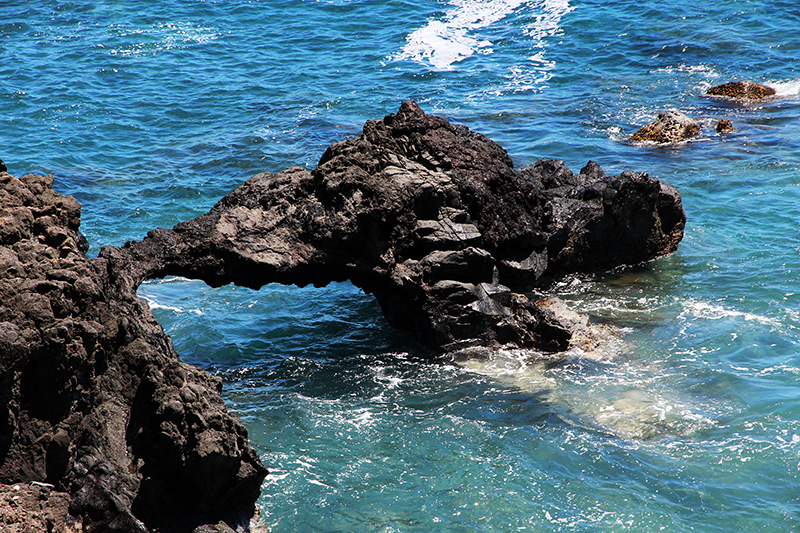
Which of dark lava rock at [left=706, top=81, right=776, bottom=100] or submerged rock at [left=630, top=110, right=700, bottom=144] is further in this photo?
dark lava rock at [left=706, top=81, right=776, bottom=100]

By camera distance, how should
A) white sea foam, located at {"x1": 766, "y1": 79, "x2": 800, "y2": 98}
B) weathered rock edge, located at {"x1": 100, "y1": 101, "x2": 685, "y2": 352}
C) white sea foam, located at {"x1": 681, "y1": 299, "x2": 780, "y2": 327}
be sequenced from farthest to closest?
white sea foam, located at {"x1": 766, "y1": 79, "x2": 800, "y2": 98}, white sea foam, located at {"x1": 681, "y1": 299, "x2": 780, "y2": 327}, weathered rock edge, located at {"x1": 100, "y1": 101, "x2": 685, "y2": 352}

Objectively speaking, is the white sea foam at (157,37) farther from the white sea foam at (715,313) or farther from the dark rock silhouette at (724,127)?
the white sea foam at (715,313)

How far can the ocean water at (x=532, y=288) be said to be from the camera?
283 inches

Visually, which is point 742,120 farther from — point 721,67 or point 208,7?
point 208,7

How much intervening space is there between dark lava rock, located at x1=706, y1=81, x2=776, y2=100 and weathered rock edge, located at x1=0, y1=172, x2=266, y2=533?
19.7 metres

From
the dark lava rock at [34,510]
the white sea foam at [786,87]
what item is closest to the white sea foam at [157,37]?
the white sea foam at [786,87]

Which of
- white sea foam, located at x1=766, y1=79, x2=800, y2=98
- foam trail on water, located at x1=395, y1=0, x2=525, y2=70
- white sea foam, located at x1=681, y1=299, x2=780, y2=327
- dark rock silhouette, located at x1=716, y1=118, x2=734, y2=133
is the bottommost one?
white sea foam, located at x1=681, y1=299, x2=780, y2=327

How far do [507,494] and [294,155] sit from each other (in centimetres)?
A: 1258

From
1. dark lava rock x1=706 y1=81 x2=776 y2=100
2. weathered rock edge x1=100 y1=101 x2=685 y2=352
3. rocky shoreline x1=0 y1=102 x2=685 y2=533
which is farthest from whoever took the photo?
dark lava rock x1=706 y1=81 x2=776 y2=100

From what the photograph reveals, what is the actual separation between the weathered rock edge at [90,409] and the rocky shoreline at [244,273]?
0.05 ft

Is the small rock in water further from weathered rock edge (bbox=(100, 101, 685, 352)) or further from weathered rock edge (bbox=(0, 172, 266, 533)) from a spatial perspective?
weathered rock edge (bbox=(0, 172, 266, 533))

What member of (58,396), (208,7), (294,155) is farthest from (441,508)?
(208,7)

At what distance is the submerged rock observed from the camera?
59.9 ft

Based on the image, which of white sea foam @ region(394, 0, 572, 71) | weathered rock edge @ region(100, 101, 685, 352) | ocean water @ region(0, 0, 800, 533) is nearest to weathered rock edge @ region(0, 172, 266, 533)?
ocean water @ region(0, 0, 800, 533)
